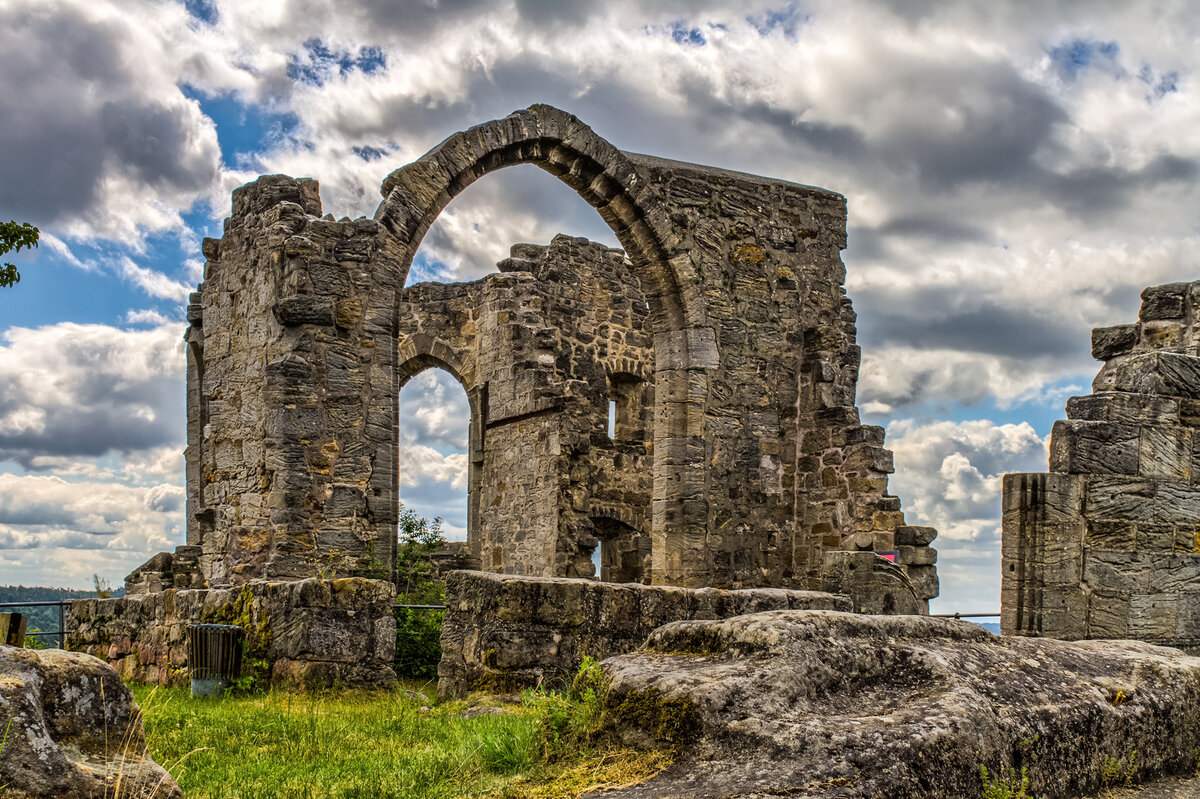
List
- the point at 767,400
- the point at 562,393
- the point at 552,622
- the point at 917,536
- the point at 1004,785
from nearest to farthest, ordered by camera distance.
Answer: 1. the point at 1004,785
2. the point at 552,622
3. the point at 917,536
4. the point at 767,400
5. the point at 562,393

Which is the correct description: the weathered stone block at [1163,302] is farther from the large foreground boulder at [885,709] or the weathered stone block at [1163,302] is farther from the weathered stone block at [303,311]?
the weathered stone block at [303,311]

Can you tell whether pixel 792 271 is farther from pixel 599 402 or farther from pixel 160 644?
pixel 160 644

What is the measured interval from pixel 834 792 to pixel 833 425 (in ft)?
34.8

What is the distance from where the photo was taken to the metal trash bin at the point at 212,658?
638cm

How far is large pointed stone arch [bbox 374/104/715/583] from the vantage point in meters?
11.7

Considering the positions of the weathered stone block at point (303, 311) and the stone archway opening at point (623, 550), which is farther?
the stone archway opening at point (623, 550)

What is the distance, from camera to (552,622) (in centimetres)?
589

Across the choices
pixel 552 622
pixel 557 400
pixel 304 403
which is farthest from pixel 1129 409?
pixel 557 400

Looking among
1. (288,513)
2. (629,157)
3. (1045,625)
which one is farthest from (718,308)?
(1045,625)

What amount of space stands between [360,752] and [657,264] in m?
9.07

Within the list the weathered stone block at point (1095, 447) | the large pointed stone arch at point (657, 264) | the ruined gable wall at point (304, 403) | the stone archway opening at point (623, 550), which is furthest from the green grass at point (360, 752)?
the stone archway opening at point (623, 550)

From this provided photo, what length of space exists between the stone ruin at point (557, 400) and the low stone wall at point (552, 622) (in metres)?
1.14

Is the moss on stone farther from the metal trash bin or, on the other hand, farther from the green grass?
the green grass

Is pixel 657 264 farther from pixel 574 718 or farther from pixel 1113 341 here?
pixel 574 718
